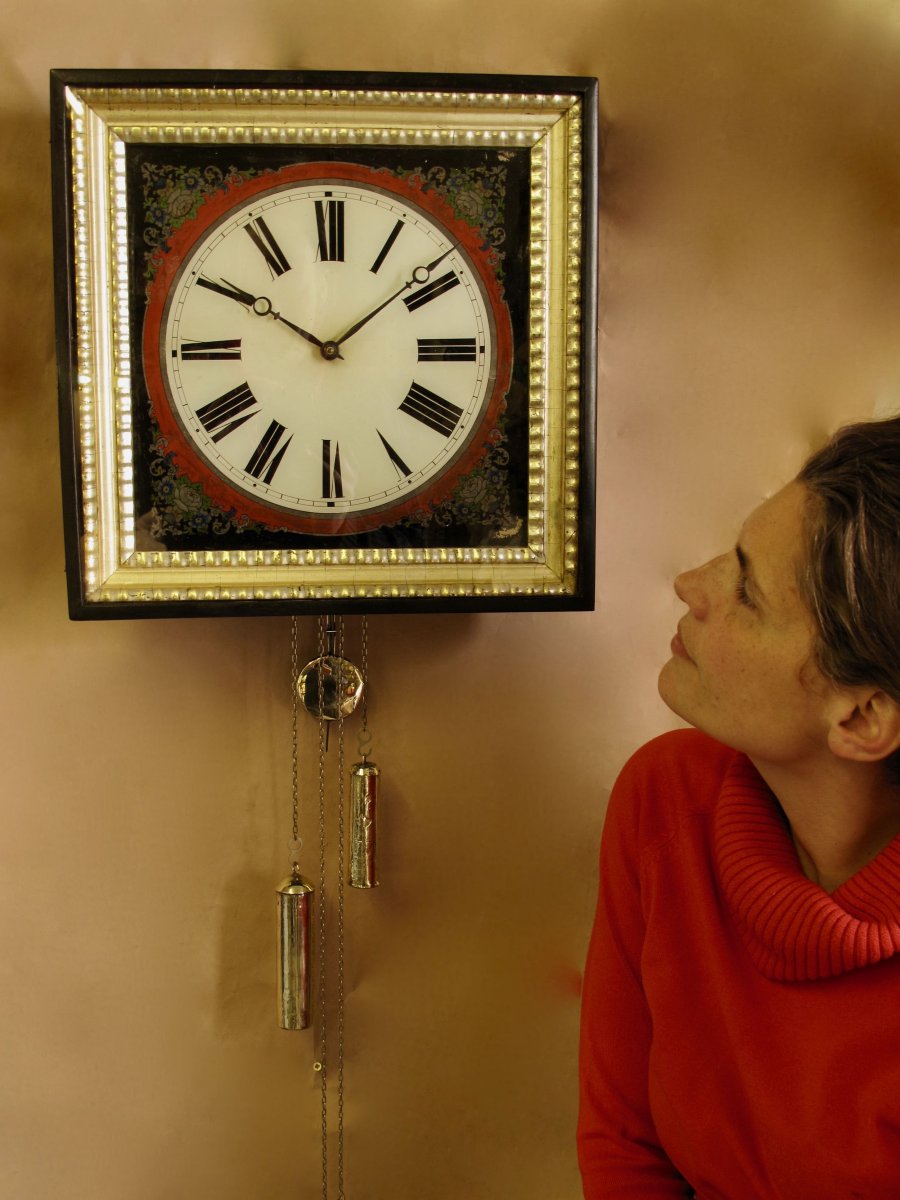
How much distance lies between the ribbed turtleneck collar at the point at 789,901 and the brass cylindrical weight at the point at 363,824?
1.32 ft

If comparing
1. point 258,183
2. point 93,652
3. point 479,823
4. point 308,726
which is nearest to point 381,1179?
point 479,823

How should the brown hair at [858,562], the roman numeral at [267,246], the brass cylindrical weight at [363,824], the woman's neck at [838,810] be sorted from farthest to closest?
1. the brass cylindrical weight at [363,824]
2. the roman numeral at [267,246]
3. the woman's neck at [838,810]
4. the brown hair at [858,562]

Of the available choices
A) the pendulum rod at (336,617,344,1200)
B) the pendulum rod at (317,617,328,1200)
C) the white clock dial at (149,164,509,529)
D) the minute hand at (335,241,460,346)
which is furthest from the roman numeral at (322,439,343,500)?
the pendulum rod at (317,617,328,1200)

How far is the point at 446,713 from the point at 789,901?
0.49 meters

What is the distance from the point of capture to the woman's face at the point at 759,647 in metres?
0.95

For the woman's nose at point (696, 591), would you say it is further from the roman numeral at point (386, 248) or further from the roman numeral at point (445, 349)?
the roman numeral at point (386, 248)

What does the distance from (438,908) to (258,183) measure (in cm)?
89

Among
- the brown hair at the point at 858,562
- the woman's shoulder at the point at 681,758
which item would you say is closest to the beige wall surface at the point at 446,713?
the woman's shoulder at the point at 681,758

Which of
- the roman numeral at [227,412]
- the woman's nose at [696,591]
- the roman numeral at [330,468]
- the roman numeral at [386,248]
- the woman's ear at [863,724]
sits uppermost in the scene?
the roman numeral at [386,248]

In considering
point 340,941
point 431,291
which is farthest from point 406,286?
point 340,941

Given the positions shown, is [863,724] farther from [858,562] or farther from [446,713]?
[446,713]

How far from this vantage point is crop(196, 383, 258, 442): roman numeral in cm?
113

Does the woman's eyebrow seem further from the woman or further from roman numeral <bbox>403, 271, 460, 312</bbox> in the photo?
roman numeral <bbox>403, 271, 460, 312</bbox>

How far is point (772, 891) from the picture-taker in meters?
0.99
